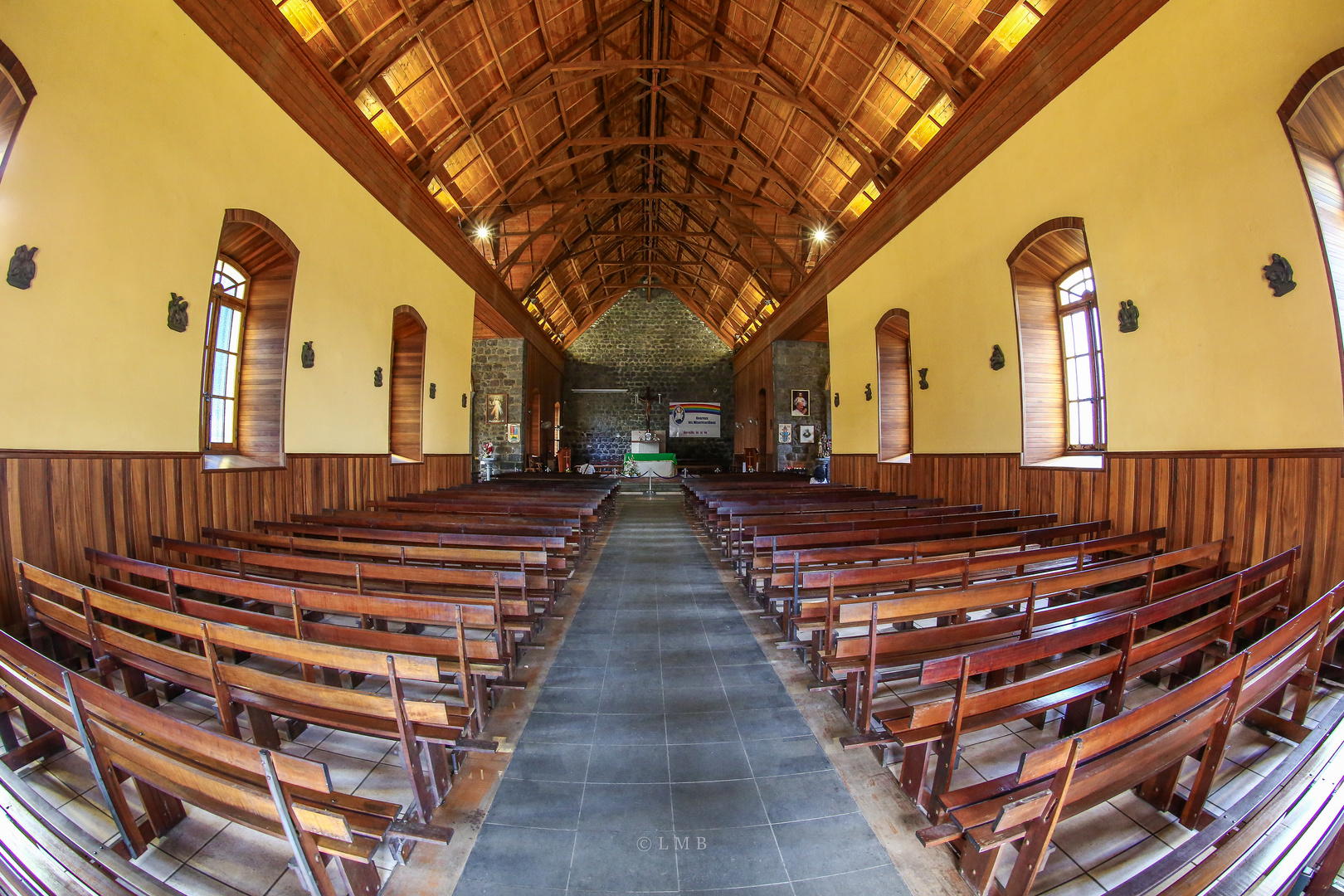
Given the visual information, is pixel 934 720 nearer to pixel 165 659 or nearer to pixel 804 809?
pixel 804 809

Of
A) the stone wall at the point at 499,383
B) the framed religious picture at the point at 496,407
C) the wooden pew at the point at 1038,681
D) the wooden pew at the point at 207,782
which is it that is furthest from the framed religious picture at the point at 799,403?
the wooden pew at the point at 207,782

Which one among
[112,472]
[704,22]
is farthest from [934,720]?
[704,22]

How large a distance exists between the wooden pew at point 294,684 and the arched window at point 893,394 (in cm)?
773

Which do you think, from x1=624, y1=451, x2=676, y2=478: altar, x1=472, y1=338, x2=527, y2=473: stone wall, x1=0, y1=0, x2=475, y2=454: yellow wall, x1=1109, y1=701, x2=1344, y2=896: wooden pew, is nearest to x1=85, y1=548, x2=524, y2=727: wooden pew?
x1=0, y1=0, x2=475, y2=454: yellow wall

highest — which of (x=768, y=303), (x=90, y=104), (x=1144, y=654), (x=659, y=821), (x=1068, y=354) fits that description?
(x=768, y=303)

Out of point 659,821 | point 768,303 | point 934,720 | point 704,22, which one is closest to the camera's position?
point 934,720

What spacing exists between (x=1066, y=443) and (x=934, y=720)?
201 inches

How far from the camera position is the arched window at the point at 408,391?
8.05m

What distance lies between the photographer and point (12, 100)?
9.73ft

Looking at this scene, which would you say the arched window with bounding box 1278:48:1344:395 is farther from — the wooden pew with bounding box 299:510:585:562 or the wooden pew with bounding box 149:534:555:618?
the wooden pew with bounding box 299:510:585:562

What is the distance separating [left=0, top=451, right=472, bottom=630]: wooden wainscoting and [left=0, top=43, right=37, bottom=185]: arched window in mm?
1747

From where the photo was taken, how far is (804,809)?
1870 millimetres

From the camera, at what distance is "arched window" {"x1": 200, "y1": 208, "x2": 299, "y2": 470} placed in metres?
4.94

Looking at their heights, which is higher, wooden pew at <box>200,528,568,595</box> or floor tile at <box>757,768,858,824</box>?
wooden pew at <box>200,528,568,595</box>
